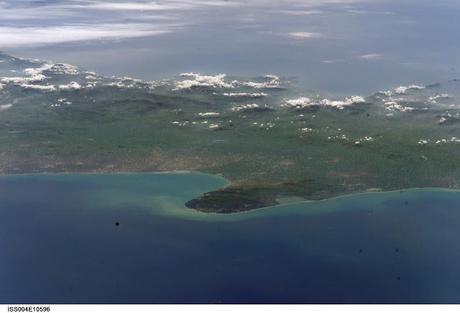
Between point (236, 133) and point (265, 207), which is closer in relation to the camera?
point (265, 207)

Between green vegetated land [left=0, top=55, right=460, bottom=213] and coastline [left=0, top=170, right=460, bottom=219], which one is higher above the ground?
green vegetated land [left=0, top=55, right=460, bottom=213]

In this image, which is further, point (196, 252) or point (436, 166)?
point (436, 166)

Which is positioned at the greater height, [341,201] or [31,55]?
[31,55]

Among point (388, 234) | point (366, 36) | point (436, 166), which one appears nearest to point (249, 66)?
point (366, 36)

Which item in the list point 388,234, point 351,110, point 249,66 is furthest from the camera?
point 249,66

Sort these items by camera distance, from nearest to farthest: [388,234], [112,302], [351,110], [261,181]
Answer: [112,302] < [388,234] < [261,181] < [351,110]

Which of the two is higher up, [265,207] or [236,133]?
[236,133]

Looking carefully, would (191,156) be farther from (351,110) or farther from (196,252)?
(351,110)

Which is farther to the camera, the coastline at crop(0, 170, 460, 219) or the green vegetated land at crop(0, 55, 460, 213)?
the green vegetated land at crop(0, 55, 460, 213)
